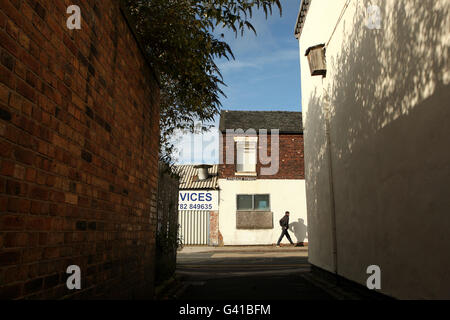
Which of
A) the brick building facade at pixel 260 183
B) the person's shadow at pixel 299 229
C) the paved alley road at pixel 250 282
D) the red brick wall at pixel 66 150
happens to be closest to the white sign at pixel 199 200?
the brick building facade at pixel 260 183

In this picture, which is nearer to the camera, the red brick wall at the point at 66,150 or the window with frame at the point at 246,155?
the red brick wall at the point at 66,150

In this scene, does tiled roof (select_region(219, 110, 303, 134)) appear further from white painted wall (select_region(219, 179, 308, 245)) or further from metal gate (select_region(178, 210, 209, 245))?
metal gate (select_region(178, 210, 209, 245))

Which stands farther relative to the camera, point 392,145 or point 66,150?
point 392,145

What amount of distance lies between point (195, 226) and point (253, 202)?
11.8 ft

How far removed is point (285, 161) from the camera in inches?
842

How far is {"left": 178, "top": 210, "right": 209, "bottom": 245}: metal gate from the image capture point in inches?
824

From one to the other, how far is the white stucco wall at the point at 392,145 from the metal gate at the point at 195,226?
1314 centimetres

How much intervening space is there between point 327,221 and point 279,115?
16206 mm

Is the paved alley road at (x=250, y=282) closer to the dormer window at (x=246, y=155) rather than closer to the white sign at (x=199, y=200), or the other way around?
the white sign at (x=199, y=200)

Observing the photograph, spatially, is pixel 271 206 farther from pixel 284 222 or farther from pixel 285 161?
pixel 285 161

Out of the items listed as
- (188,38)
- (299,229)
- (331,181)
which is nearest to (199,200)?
(299,229)

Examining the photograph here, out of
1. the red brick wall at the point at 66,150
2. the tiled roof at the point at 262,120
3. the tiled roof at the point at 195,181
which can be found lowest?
the red brick wall at the point at 66,150

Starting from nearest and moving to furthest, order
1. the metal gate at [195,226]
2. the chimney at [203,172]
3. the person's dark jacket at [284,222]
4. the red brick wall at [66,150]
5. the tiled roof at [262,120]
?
1. the red brick wall at [66,150]
2. the person's dark jacket at [284,222]
3. the metal gate at [195,226]
4. the tiled roof at [262,120]
5. the chimney at [203,172]

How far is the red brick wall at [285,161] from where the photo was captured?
69.6 ft
